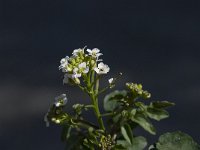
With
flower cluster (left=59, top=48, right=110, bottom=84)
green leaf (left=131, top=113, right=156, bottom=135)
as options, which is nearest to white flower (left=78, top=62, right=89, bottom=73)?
flower cluster (left=59, top=48, right=110, bottom=84)

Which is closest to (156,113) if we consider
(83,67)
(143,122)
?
(143,122)

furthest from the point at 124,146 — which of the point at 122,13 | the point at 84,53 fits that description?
the point at 122,13

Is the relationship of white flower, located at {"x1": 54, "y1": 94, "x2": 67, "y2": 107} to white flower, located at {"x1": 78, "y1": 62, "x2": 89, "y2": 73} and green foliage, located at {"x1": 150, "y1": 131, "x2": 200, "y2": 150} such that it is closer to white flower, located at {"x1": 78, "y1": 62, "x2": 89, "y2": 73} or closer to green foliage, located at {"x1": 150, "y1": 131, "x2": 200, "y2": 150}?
white flower, located at {"x1": 78, "y1": 62, "x2": 89, "y2": 73}

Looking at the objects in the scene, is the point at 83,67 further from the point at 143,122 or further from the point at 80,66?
the point at 143,122

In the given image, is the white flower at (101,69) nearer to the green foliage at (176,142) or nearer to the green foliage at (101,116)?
the green foliage at (101,116)

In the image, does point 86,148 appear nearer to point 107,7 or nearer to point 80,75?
point 80,75

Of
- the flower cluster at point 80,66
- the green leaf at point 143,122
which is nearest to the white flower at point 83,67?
the flower cluster at point 80,66

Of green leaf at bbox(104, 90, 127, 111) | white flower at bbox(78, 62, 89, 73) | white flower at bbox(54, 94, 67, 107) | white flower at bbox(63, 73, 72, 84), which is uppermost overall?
white flower at bbox(78, 62, 89, 73)

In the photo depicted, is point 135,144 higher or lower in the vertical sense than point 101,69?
lower

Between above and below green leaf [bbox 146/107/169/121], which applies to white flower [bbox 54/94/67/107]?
above
